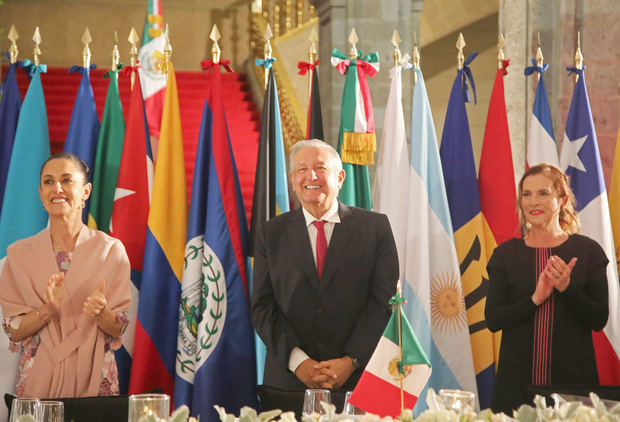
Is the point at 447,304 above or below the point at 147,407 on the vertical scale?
above

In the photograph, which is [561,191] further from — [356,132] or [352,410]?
[352,410]

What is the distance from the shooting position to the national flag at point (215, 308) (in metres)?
4.38

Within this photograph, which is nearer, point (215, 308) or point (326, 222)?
point (326, 222)

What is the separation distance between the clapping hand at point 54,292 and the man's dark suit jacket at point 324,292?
76 cm

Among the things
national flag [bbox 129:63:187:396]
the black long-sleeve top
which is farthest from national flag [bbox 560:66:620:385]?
national flag [bbox 129:63:187:396]

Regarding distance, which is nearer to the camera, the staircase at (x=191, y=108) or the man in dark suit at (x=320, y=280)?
the man in dark suit at (x=320, y=280)

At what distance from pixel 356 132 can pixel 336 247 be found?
1.12 metres

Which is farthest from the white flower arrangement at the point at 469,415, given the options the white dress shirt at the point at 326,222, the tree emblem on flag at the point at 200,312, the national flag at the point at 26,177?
the national flag at the point at 26,177

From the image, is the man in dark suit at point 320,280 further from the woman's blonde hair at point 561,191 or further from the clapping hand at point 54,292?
the clapping hand at point 54,292

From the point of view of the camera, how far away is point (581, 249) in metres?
3.59

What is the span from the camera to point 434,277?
4633 millimetres

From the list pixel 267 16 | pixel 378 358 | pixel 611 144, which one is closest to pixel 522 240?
pixel 378 358

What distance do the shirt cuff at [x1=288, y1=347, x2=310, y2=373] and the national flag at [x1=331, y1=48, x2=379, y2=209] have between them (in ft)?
3.97

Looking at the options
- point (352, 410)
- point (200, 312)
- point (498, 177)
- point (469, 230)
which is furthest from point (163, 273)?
point (352, 410)
